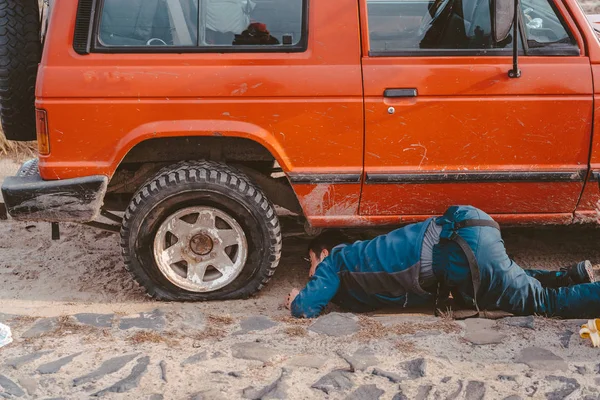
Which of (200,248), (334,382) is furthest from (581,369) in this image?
(200,248)

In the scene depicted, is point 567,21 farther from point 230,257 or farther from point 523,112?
point 230,257

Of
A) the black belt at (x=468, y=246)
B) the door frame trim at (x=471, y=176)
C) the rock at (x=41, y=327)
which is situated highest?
the door frame trim at (x=471, y=176)

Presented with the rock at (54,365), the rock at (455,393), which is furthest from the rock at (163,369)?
the rock at (455,393)

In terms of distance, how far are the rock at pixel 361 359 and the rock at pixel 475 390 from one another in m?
0.44

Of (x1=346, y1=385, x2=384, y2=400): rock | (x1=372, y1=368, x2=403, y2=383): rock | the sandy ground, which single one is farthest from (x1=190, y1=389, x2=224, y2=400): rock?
(x1=372, y1=368, x2=403, y2=383): rock

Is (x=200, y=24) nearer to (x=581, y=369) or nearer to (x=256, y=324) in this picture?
(x=256, y=324)

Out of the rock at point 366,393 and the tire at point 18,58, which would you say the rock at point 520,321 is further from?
the tire at point 18,58

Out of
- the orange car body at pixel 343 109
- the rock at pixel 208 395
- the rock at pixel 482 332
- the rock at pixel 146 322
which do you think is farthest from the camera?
the orange car body at pixel 343 109

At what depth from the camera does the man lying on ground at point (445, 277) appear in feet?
13.0

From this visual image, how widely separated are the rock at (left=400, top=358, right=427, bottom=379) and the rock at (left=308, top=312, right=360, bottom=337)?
17.2 inches

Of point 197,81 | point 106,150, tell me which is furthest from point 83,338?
point 197,81

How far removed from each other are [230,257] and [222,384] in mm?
1248

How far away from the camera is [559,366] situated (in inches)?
137

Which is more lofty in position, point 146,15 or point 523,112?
point 146,15
